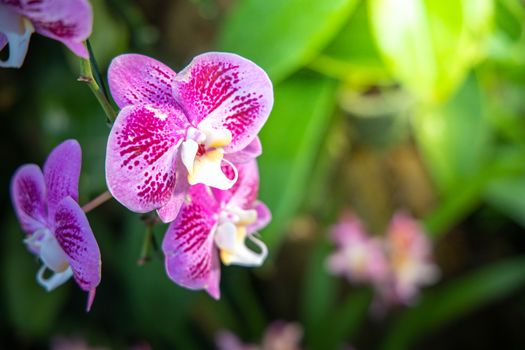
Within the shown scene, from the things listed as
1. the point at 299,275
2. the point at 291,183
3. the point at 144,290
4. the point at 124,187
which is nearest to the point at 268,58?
the point at 291,183

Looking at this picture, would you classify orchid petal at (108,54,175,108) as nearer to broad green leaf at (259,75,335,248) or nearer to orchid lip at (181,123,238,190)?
orchid lip at (181,123,238,190)

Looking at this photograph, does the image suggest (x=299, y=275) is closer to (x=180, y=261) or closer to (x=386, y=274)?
(x=386, y=274)

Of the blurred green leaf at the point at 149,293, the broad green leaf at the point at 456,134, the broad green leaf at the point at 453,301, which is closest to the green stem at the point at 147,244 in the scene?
the blurred green leaf at the point at 149,293

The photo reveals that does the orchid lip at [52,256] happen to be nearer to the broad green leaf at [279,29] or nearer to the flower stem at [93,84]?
the flower stem at [93,84]

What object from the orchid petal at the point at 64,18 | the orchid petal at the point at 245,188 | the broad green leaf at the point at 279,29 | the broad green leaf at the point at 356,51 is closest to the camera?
the orchid petal at the point at 64,18

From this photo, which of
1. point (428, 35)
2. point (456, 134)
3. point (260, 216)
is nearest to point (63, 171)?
point (260, 216)

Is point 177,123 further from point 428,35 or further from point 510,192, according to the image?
point 510,192

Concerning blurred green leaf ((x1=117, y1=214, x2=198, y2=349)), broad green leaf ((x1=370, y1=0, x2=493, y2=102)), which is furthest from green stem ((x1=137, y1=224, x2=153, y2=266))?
broad green leaf ((x1=370, y1=0, x2=493, y2=102))

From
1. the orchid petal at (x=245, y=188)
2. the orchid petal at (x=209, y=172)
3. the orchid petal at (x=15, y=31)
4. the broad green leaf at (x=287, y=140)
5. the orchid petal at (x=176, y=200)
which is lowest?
the broad green leaf at (x=287, y=140)
